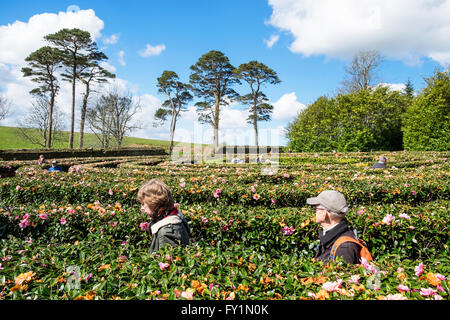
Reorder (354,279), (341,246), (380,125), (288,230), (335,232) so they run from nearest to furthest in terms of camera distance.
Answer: (354,279), (341,246), (335,232), (288,230), (380,125)

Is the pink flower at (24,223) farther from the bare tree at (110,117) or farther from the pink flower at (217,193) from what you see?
the bare tree at (110,117)

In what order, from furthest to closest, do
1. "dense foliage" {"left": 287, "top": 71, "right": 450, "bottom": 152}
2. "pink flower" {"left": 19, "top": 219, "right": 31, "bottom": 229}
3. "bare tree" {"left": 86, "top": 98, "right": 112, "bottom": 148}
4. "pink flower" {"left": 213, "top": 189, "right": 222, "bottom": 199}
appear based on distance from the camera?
"bare tree" {"left": 86, "top": 98, "right": 112, "bottom": 148} → "dense foliage" {"left": 287, "top": 71, "right": 450, "bottom": 152} → "pink flower" {"left": 213, "top": 189, "right": 222, "bottom": 199} → "pink flower" {"left": 19, "top": 219, "right": 31, "bottom": 229}

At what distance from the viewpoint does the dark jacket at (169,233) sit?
2521 mm

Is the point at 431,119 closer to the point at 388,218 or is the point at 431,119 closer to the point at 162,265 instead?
the point at 388,218

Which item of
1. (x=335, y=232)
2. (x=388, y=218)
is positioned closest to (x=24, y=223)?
(x=335, y=232)

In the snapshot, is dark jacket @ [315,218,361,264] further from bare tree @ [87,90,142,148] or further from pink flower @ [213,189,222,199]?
bare tree @ [87,90,142,148]

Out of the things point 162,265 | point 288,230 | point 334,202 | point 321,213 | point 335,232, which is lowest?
point 288,230

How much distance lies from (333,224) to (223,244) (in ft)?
5.67

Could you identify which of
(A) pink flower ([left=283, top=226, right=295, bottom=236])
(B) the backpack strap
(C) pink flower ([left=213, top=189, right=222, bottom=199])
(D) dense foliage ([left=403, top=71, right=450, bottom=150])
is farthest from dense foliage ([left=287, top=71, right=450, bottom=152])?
(B) the backpack strap

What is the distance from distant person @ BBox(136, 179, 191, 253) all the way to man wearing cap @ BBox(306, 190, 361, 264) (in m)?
1.43

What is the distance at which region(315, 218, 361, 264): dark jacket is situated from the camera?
214cm

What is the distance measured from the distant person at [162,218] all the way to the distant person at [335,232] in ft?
4.70

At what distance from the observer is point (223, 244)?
3633 millimetres

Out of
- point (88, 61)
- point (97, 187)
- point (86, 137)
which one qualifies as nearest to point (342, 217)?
point (97, 187)
